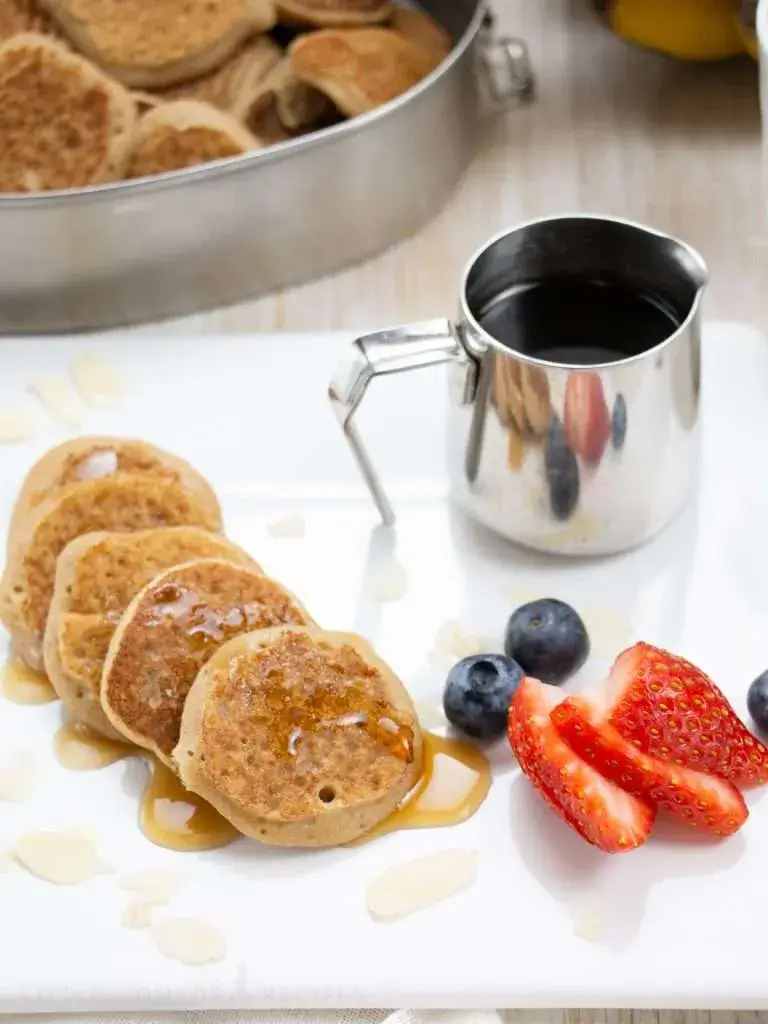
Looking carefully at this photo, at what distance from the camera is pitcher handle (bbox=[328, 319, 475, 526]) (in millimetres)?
1007

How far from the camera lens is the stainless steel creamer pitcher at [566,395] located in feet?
3.24

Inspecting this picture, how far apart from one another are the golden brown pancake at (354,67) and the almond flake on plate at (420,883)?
823 millimetres

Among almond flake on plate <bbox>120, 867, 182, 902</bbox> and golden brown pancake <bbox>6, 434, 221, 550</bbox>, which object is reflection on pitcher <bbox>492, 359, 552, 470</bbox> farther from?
almond flake on plate <bbox>120, 867, 182, 902</bbox>

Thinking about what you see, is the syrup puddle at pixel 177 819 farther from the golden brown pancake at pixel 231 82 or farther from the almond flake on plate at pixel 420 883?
the golden brown pancake at pixel 231 82

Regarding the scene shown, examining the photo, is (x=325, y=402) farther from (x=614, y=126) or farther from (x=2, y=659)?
(x=614, y=126)

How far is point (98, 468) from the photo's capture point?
1.08 m

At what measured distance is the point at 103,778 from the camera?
96 cm

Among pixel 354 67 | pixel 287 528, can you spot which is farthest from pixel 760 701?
pixel 354 67

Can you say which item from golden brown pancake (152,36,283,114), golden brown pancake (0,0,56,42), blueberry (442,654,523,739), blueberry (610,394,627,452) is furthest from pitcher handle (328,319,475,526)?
golden brown pancake (0,0,56,42)

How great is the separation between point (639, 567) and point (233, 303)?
567 millimetres

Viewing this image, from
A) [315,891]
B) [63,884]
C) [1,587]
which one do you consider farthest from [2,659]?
[315,891]

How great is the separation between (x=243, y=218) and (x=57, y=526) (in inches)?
17.9

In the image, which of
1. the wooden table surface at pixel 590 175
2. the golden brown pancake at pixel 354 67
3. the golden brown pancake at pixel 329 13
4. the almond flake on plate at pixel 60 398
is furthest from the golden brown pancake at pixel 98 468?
the golden brown pancake at pixel 329 13

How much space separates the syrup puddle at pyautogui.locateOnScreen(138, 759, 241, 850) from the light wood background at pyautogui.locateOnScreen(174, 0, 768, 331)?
604 millimetres
